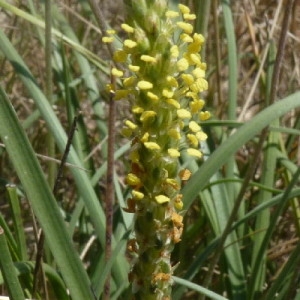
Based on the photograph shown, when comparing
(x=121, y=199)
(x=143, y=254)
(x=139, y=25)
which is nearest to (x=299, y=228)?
(x=121, y=199)

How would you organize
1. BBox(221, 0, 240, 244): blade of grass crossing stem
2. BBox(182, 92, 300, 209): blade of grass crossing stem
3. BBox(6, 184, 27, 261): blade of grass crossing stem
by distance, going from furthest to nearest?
BBox(221, 0, 240, 244): blade of grass crossing stem < BBox(6, 184, 27, 261): blade of grass crossing stem < BBox(182, 92, 300, 209): blade of grass crossing stem

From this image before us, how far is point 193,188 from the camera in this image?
3.84 feet

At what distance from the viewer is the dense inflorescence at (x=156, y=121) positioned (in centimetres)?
87

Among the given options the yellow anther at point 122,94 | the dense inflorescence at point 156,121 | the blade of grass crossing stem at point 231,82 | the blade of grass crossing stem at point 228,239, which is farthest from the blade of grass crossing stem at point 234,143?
the blade of grass crossing stem at point 231,82

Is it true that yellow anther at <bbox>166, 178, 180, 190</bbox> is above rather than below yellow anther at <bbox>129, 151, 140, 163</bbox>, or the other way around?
below

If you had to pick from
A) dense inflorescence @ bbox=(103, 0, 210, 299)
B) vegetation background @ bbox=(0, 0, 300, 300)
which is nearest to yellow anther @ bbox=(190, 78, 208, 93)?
dense inflorescence @ bbox=(103, 0, 210, 299)

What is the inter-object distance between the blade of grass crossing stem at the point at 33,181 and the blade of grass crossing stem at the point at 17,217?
0.91 ft

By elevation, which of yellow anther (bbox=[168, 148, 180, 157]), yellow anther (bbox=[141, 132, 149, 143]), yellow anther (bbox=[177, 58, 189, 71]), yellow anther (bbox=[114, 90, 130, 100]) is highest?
yellow anther (bbox=[177, 58, 189, 71])

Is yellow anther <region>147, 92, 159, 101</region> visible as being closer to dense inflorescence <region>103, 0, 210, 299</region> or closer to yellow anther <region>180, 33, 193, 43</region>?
dense inflorescence <region>103, 0, 210, 299</region>

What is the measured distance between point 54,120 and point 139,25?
0.57 m

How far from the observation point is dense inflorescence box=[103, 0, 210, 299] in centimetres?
87

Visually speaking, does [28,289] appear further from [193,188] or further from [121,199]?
[193,188]

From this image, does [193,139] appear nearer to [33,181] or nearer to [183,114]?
[183,114]

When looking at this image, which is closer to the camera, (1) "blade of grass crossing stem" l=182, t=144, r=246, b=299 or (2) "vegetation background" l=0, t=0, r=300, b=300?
(2) "vegetation background" l=0, t=0, r=300, b=300
